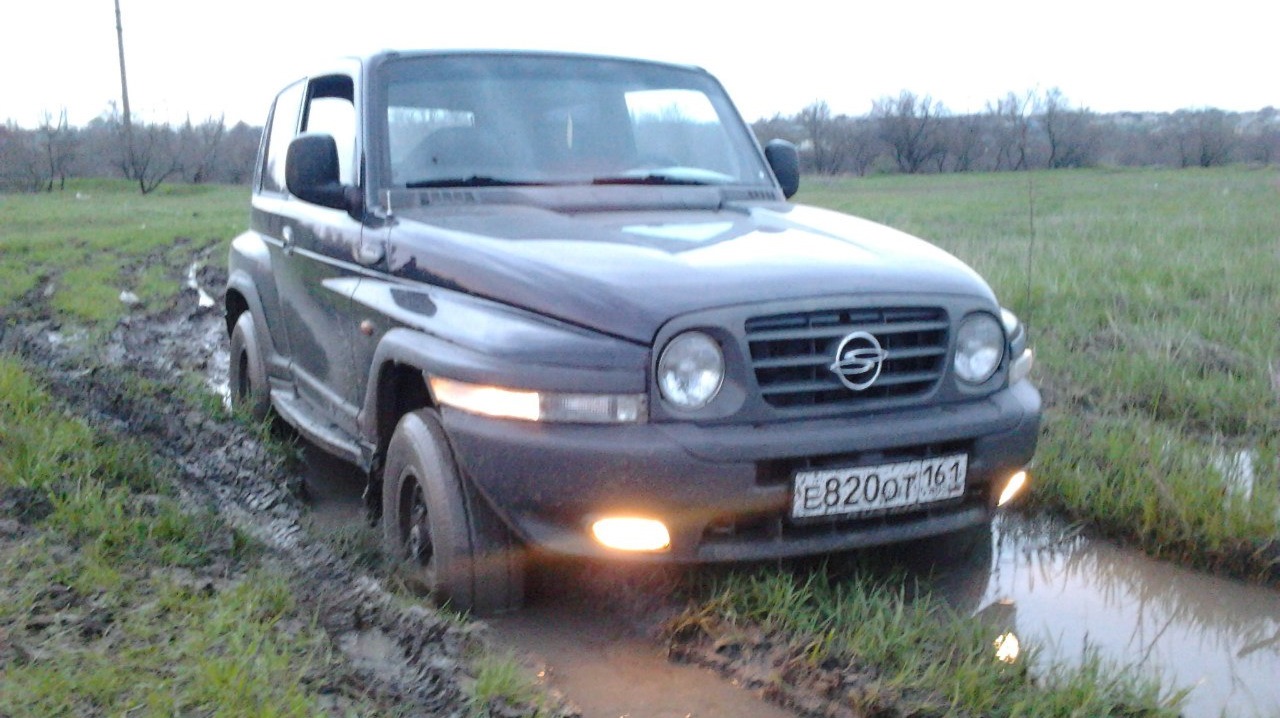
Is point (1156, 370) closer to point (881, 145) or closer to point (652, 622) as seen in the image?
point (652, 622)

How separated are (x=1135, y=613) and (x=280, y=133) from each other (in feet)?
13.6

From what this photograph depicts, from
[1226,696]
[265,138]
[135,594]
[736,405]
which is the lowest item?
[1226,696]

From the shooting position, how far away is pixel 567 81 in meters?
4.52

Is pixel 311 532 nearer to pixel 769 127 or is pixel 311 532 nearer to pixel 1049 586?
pixel 1049 586

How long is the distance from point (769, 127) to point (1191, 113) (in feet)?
55.4

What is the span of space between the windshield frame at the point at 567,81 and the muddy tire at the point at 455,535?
1.06m

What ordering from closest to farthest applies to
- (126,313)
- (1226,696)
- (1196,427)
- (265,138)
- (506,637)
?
(1226,696) → (506,637) → (1196,427) → (265,138) → (126,313)

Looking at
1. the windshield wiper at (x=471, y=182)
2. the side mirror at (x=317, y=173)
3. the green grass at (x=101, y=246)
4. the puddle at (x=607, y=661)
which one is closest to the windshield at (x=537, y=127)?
the windshield wiper at (x=471, y=182)

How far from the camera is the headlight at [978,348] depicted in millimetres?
3484

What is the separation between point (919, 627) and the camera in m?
3.17

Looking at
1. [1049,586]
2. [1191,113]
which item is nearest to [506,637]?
[1049,586]

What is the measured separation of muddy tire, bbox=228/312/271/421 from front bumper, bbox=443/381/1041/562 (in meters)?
2.44

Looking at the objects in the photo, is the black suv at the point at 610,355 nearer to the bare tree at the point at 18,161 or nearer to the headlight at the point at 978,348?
the headlight at the point at 978,348

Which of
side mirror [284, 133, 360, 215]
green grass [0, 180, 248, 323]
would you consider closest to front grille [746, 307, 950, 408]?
side mirror [284, 133, 360, 215]
